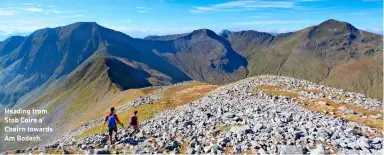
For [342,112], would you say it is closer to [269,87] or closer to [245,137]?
[269,87]

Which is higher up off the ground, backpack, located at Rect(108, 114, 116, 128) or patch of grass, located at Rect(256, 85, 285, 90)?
patch of grass, located at Rect(256, 85, 285, 90)

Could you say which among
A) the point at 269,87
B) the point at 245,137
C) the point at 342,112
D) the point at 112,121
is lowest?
the point at 342,112

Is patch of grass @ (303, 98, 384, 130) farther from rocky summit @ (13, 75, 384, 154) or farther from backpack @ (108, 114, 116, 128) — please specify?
backpack @ (108, 114, 116, 128)

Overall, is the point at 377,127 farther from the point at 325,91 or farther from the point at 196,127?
the point at 325,91

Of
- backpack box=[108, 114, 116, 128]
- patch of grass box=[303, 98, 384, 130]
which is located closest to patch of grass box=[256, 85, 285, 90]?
patch of grass box=[303, 98, 384, 130]

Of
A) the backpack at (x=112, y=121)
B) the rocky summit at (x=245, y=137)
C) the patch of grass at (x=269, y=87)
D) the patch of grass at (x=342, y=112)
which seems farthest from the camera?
the patch of grass at (x=269, y=87)

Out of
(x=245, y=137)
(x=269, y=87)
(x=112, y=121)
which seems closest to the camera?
(x=245, y=137)

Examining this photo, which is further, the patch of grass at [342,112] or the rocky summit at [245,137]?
the patch of grass at [342,112]

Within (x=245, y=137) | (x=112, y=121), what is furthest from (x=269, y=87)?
(x=112, y=121)

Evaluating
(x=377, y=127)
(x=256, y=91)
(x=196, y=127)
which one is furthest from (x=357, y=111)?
(x=196, y=127)

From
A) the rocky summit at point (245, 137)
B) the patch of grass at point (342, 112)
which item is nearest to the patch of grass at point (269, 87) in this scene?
the patch of grass at point (342, 112)

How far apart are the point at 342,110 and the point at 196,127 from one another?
23297mm

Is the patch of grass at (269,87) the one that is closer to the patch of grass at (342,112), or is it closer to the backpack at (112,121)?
the patch of grass at (342,112)

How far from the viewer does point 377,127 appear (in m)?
34.1
